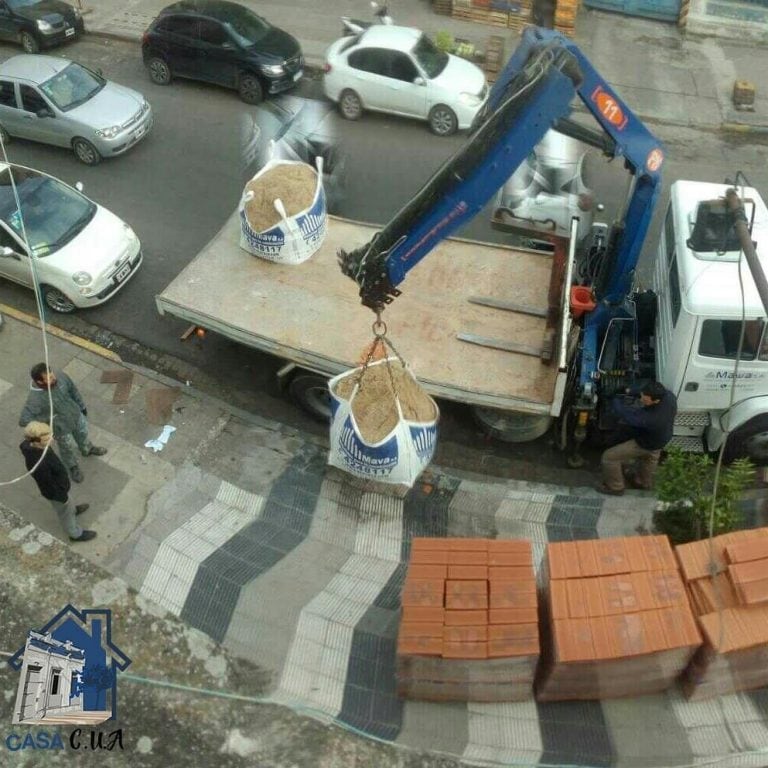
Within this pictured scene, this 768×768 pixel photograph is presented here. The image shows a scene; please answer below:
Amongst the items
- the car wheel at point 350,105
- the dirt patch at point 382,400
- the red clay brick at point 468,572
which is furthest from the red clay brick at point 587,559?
the car wheel at point 350,105

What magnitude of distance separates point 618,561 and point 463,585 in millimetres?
1306

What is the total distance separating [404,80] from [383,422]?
8.99 meters

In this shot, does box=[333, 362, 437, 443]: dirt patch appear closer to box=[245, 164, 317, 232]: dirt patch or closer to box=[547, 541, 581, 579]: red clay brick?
box=[547, 541, 581, 579]: red clay brick

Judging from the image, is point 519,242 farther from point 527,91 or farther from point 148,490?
point 148,490

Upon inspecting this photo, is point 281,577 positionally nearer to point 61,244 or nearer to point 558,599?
point 558,599

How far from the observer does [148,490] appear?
7.89 m

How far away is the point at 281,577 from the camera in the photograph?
23.1 ft

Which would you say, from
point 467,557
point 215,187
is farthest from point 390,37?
point 467,557

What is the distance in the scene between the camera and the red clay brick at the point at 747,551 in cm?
591

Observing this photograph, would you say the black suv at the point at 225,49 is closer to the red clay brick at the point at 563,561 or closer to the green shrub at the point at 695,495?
the green shrub at the point at 695,495

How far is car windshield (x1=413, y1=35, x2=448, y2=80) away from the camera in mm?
14000

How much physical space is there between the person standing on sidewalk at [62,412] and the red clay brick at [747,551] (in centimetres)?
620

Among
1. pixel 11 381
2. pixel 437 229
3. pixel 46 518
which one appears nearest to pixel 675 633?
pixel 437 229

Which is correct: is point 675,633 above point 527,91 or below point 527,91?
below
